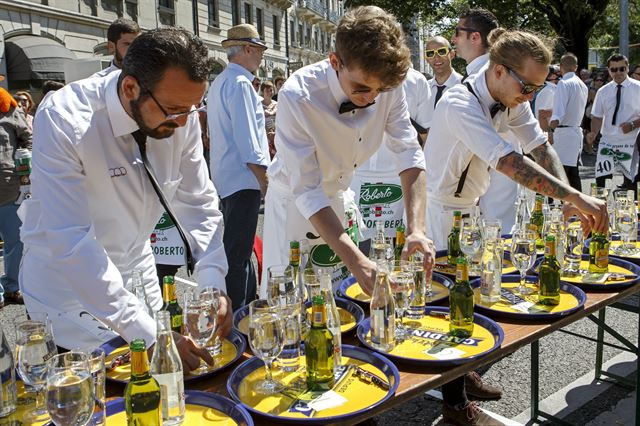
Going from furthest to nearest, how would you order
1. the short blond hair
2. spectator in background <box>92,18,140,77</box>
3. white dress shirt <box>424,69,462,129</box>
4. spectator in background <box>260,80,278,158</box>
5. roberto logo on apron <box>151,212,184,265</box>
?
spectator in background <box>260,80,278,158</box> → white dress shirt <box>424,69,462,129</box> → roberto logo on apron <box>151,212,184,265</box> → spectator in background <box>92,18,140,77</box> → the short blond hair

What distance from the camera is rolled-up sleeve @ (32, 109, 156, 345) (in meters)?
1.81

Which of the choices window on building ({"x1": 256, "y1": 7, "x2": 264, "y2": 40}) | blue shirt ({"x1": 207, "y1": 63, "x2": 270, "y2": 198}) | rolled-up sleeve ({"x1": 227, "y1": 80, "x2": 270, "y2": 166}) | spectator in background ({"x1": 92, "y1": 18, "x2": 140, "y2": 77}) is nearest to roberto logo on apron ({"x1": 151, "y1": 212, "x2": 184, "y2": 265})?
blue shirt ({"x1": 207, "y1": 63, "x2": 270, "y2": 198})

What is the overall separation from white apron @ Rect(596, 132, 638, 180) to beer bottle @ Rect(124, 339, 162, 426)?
8088 millimetres

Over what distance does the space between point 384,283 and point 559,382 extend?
95.5 inches

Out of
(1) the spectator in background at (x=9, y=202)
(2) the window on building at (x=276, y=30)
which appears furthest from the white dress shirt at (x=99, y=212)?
(2) the window on building at (x=276, y=30)

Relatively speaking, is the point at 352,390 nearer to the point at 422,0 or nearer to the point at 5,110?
the point at 5,110

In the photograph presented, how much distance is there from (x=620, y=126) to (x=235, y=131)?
6.19m

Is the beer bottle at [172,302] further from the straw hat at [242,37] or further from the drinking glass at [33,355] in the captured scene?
the straw hat at [242,37]

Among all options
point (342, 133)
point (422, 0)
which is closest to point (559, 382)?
point (342, 133)

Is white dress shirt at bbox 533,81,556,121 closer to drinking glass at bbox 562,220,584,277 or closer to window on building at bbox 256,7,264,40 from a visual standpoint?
drinking glass at bbox 562,220,584,277

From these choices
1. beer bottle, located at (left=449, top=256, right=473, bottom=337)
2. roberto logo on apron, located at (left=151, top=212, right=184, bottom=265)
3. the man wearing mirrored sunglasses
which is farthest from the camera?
the man wearing mirrored sunglasses

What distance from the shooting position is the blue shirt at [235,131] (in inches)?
176

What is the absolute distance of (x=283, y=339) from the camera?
5.61 ft

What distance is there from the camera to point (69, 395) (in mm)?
Answer: 1352
